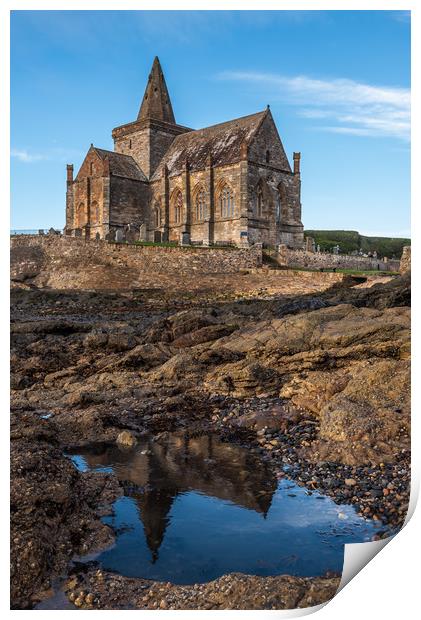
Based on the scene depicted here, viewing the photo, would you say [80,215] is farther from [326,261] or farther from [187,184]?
[326,261]

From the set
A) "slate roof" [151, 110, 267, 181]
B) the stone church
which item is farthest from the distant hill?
"slate roof" [151, 110, 267, 181]

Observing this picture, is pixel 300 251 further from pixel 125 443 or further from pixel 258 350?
pixel 125 443

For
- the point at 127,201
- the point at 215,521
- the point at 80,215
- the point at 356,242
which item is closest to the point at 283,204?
the point at 127,201

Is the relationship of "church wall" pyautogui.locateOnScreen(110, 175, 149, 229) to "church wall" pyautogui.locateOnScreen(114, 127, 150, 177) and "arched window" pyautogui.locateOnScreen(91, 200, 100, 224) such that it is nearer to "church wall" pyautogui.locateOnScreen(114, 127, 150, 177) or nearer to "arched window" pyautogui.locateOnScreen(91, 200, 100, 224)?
"arched window" pyautogui.locateOnScreen(91, 200, 100, 224)

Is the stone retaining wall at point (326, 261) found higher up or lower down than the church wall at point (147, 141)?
lower down

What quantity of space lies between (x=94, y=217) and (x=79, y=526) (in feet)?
147

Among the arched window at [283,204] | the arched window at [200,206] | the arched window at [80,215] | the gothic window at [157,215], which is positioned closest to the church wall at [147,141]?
the gothic window at [157,215]

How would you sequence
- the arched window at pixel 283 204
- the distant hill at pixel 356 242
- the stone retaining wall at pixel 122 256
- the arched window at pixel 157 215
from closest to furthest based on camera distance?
the stone retaining wall at pixel 122 256, the arched window at pixel 283 204, the arched window at pixel 157 215, the distant hill at pixel 356 242

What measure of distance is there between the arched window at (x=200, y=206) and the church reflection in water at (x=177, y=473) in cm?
3643

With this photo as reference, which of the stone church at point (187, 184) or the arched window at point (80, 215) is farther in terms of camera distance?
the arched window at point (80, 215)

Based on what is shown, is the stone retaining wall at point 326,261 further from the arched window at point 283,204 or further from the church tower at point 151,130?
the church tower at point 151,130

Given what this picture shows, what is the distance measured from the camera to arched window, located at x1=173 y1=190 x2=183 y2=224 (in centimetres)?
4663

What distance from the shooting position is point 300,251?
40156mm

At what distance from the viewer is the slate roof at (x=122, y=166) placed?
48156mm
